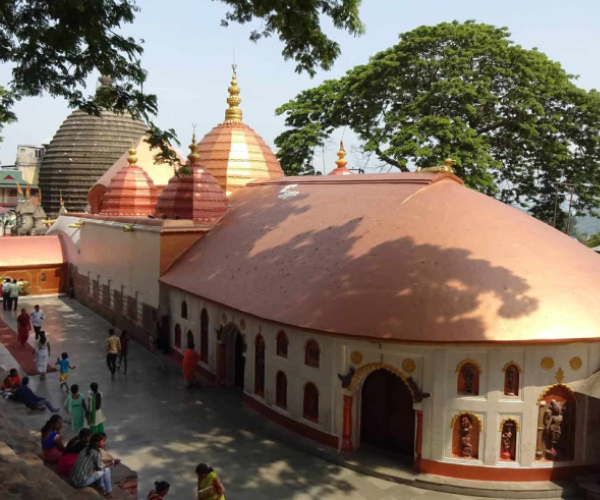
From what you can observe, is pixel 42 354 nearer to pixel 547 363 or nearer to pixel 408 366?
pixel 408 366

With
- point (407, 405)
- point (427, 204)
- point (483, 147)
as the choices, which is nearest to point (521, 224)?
point (427, 204)

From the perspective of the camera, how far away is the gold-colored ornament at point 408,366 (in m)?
10.2

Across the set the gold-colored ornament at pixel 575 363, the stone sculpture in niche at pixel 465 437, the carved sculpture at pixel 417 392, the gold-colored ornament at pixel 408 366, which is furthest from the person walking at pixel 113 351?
the gold-colored ornament at pixel 575 363

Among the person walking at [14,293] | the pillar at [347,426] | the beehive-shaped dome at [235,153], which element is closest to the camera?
the pillar at [347,426]

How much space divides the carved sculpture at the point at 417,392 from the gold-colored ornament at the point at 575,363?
253 cm

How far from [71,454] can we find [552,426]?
782 centimetres

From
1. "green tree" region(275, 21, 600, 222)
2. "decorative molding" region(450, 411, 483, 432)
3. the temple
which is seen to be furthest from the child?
"green tree" region(275, 21, 600, 222)

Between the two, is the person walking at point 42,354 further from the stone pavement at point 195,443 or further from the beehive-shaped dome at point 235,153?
the beehive-shaped dome at point 235,153

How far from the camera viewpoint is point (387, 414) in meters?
11.2

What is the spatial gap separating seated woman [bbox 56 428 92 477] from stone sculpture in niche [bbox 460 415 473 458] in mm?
6098

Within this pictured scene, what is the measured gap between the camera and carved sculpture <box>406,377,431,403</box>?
1011 centimetres

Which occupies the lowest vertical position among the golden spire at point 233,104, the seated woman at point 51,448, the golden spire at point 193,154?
the seated woman at point 51,448

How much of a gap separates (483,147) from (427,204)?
13.7 metres

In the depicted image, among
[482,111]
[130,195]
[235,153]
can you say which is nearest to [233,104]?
[235,153]
